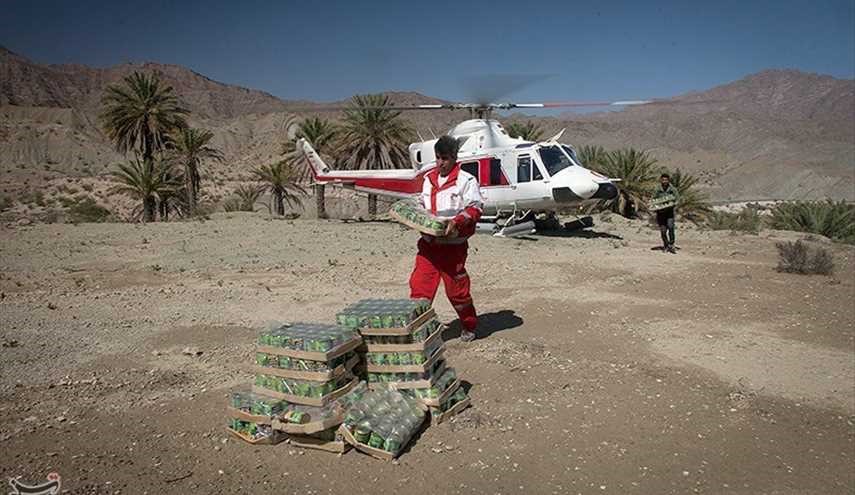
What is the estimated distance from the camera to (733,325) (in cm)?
712

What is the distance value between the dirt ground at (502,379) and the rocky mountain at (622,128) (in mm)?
27166

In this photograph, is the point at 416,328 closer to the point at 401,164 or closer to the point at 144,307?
the point at 144,307

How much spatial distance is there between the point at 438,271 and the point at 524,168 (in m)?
9.28

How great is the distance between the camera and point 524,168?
14.3 m

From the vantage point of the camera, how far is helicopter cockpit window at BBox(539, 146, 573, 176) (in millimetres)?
14188

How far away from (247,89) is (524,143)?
14586 cm

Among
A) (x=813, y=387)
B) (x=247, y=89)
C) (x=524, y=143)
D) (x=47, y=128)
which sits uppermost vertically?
(x=247, y=89)

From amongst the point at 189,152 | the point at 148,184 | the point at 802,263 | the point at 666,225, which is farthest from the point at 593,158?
the point at 148,184

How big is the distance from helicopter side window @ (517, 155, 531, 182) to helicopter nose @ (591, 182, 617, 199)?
1719 mm

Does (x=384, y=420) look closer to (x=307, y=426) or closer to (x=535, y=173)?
(x=307, y=426)

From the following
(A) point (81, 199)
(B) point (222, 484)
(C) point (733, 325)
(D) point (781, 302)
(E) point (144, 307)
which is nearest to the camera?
(B) point (222, 484)

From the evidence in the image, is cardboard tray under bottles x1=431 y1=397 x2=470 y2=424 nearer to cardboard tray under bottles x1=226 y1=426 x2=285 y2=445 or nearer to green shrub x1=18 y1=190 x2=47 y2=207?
cardboard tray under bottles x1=226 y1=426 x2=285 y2=445

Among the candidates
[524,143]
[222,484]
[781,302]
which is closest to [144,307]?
[222,484]

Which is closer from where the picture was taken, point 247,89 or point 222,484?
point 222,484
